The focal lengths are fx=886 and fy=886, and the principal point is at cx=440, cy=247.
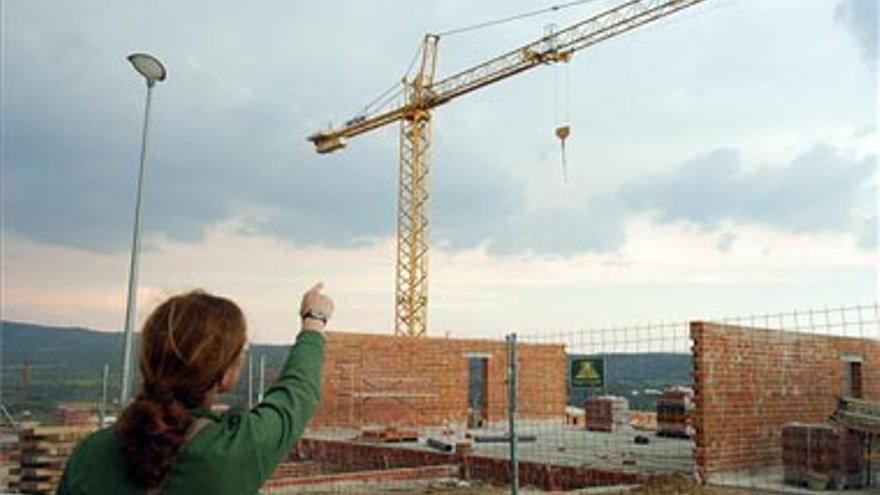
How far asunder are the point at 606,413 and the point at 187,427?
2401cm

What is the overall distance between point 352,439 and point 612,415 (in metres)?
7.84

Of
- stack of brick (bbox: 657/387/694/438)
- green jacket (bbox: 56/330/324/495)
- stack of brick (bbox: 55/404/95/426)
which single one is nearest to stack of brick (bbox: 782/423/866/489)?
stack of brick (bbox: 657/387/694/438)

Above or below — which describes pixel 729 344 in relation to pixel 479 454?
above

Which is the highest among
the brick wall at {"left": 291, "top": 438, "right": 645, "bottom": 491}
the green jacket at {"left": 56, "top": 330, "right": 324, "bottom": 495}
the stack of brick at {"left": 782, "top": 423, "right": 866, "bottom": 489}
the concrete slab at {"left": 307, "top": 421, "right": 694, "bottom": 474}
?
the green jacket at {"left": 56, "top": 330, "right": 324, "bottom": 495}

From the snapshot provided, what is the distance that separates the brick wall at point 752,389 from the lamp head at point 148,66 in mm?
8227

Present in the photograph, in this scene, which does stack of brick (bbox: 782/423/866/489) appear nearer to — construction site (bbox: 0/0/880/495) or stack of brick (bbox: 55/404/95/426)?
construction site (bbox: 0/0/880/495)

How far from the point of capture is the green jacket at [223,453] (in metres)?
1.60

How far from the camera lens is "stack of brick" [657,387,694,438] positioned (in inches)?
843

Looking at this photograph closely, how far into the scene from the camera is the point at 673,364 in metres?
17.0

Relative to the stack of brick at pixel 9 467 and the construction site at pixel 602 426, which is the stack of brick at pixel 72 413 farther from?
the stack of brick at pixel 9 467

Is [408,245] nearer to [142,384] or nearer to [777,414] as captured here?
[777,414]

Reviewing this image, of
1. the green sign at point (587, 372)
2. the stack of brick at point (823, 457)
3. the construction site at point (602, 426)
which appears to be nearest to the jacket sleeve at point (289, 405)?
the construction site at point (602, 426)

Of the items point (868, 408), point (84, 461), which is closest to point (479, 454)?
point (868, 408)

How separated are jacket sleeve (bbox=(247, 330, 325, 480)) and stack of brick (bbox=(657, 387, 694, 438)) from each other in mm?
20313
